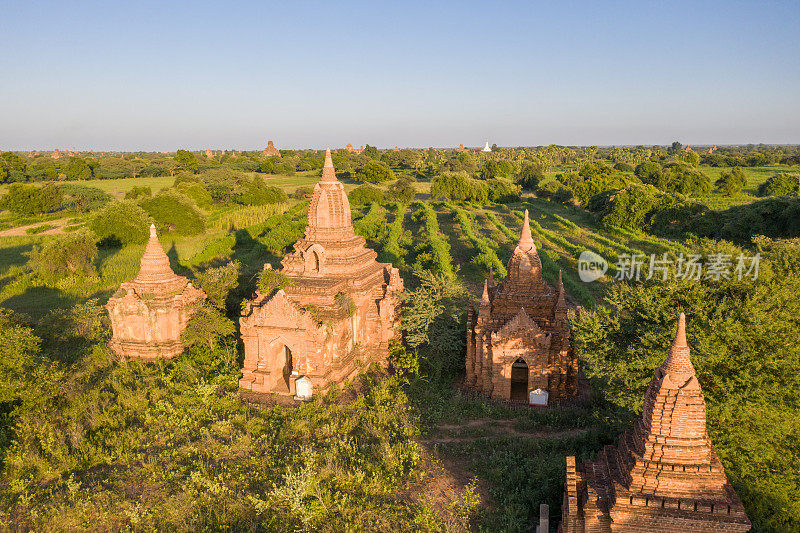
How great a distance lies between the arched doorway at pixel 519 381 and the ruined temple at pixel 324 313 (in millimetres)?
4565

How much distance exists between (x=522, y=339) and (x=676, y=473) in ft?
25.3

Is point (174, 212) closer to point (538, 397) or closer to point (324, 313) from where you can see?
point (324, 313)

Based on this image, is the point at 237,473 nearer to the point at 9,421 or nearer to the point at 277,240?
the point at 9,421

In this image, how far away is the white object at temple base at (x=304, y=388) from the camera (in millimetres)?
16047

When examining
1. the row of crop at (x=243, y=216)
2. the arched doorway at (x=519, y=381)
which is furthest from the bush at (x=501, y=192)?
the arched doorway at (x=519, y=381)

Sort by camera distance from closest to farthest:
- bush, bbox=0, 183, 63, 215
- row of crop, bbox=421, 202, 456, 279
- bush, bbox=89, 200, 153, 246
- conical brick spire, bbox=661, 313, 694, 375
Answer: conical brick spire, bbox=661, 313, 694, 375 → row of crop, bbox=421, 202, 456, 279 → bush, bbox=89, 200, 153, 246 → bush, bbox=0, 183, 63, 215

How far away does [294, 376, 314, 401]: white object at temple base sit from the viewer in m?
16.0

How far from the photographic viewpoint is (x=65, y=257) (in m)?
32.3

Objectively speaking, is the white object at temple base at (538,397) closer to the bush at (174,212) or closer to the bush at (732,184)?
the bush at (174,212)

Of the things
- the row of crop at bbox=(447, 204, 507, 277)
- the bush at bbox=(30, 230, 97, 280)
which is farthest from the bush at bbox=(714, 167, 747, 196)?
the bush at bbox=(30, 230, 97, 280)

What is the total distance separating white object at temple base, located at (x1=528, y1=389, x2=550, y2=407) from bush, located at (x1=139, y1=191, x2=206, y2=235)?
138ft

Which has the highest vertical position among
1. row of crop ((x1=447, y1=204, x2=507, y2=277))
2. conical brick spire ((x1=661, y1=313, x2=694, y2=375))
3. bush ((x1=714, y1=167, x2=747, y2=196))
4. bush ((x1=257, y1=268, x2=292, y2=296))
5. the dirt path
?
bush ((x1=714, y1=167, x2=747, y2=196))

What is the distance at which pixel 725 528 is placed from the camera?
7.96 meters

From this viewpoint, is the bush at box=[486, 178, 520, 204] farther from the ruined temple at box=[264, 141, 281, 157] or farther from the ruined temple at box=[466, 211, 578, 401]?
the ruined temple at box=[264, 141, 281, 157]
